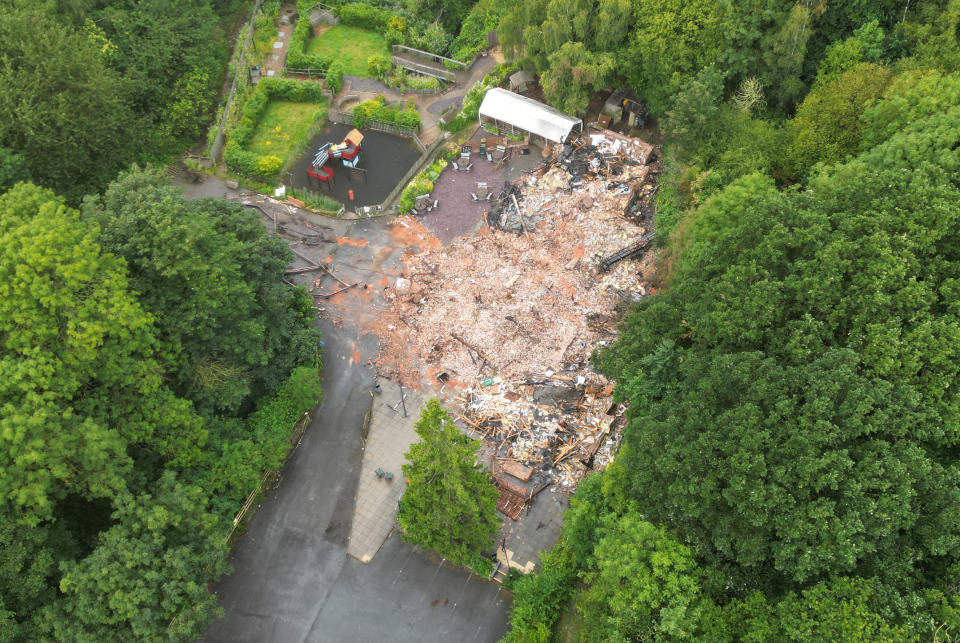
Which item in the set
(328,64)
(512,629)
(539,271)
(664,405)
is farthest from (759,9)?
(512,629)

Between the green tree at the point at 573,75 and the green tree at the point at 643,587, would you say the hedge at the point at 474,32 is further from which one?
the green tree at the point at 643,587

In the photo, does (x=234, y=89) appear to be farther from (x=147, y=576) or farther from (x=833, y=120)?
(x=833, y=120)

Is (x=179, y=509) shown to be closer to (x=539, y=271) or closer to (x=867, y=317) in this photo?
(x=539, y=271)

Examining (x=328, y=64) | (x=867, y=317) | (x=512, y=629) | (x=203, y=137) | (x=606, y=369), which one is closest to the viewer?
(x=867, y=317)

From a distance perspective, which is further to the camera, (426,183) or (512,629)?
(426,183)

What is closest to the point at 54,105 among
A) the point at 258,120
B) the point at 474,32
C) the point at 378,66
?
the point at 258,120

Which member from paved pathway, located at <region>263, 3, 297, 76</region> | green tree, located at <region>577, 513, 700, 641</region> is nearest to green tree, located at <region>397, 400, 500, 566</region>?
green tree, located at <region>577, 513, 700, 641</region>
